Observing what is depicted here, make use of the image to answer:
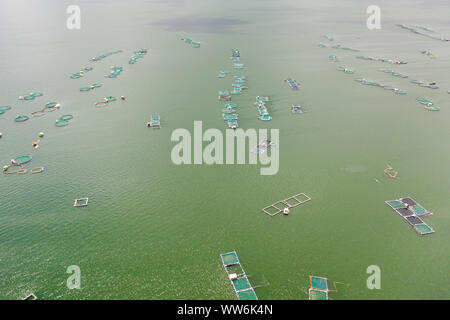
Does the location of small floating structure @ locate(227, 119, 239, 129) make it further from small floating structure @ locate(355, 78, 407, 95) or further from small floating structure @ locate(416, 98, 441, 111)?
small floating structure @ locate(416, 98, 441, 111)

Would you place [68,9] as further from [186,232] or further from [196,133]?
[186,232]

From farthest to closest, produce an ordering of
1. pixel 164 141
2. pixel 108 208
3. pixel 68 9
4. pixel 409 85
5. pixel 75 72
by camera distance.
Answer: pixel 68 9, pixel 75 72, pixel 409 85, pixel 164 141, pixel 108 208


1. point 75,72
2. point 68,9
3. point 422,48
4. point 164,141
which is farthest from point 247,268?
point 68,9

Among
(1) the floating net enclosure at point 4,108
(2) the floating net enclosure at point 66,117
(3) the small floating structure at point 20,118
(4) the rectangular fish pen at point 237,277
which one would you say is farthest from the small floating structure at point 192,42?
(4) the rectangular fish pen at point 237,277

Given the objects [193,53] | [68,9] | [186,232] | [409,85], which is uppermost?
[68,9]

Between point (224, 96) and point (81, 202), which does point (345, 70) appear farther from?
point (81, 202)

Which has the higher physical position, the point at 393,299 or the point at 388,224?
the point at 388,224

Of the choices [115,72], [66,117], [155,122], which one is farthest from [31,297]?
[115,72]
